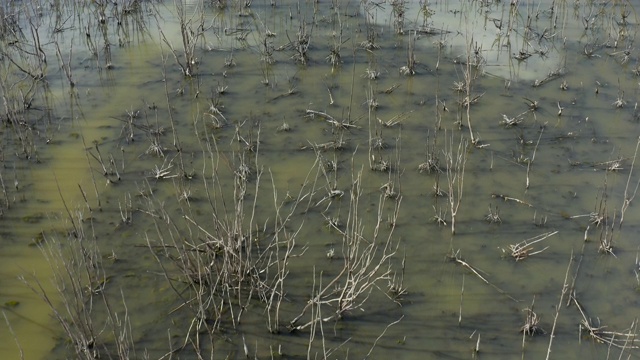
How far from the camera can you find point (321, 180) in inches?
261

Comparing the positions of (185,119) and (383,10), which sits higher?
(383,10)

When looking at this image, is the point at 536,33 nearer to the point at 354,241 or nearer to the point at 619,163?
the point at 619,163

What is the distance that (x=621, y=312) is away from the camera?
5051 millimetres

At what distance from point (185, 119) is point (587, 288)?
15.3ft

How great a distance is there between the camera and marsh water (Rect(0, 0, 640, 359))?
4.96m

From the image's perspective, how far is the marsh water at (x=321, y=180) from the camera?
4961 mm

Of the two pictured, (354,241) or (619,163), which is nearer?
(354,241)

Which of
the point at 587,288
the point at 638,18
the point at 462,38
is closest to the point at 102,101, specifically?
the point at 462,38

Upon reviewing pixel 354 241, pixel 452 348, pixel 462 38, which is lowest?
pixel 452 348

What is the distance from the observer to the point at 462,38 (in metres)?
9.39

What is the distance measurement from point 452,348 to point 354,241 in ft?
3.56

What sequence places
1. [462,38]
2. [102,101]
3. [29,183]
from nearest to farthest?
[29,183] → [102,101] → [462,38]

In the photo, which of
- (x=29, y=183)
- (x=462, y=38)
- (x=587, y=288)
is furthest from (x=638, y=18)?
(x=29, y=183)

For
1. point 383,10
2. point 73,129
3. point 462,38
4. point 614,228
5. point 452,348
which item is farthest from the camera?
point 383,10
